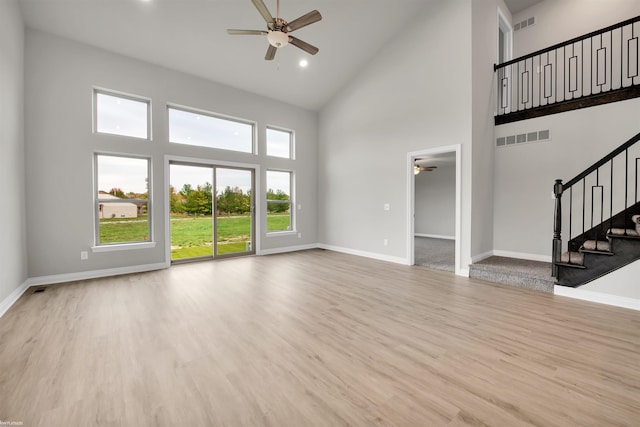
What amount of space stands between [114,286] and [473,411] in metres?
4.84

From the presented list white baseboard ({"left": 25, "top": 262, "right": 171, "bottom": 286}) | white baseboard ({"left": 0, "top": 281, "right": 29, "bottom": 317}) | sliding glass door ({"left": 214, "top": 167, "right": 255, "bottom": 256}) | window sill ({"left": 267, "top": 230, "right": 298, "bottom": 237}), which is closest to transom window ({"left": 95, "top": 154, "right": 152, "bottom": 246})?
white baseboard ({"left": 25, "top": 262, "right": 171, "bottom": 286})

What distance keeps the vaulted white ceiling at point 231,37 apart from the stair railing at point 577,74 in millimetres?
2556

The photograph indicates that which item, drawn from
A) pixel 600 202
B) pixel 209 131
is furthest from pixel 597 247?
pixel 209 131

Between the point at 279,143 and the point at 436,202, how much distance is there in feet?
19.1

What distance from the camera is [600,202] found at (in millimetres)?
A: 4277

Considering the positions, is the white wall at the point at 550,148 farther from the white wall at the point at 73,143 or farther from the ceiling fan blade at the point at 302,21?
the white wall at the point at 73,143

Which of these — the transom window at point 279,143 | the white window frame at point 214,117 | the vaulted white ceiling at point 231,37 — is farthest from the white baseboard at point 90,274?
the vaulted white ceiling at point 231,37

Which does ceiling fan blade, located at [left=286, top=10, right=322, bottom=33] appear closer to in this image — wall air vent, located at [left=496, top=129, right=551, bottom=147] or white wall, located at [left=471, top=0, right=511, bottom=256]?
white wall, located at [left=471, top=0, right=511, bottom=256]

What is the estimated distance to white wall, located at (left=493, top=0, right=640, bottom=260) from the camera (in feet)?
13.9

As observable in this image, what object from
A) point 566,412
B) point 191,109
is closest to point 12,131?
point 191,109

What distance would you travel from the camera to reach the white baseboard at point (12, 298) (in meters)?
3.08

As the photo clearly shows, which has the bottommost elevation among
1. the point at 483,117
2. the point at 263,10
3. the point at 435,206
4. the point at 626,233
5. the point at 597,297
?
the point at 597,297

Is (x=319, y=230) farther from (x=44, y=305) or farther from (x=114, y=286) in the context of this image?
(x=44, y=305)

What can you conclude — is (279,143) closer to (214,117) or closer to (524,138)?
(214,117)
